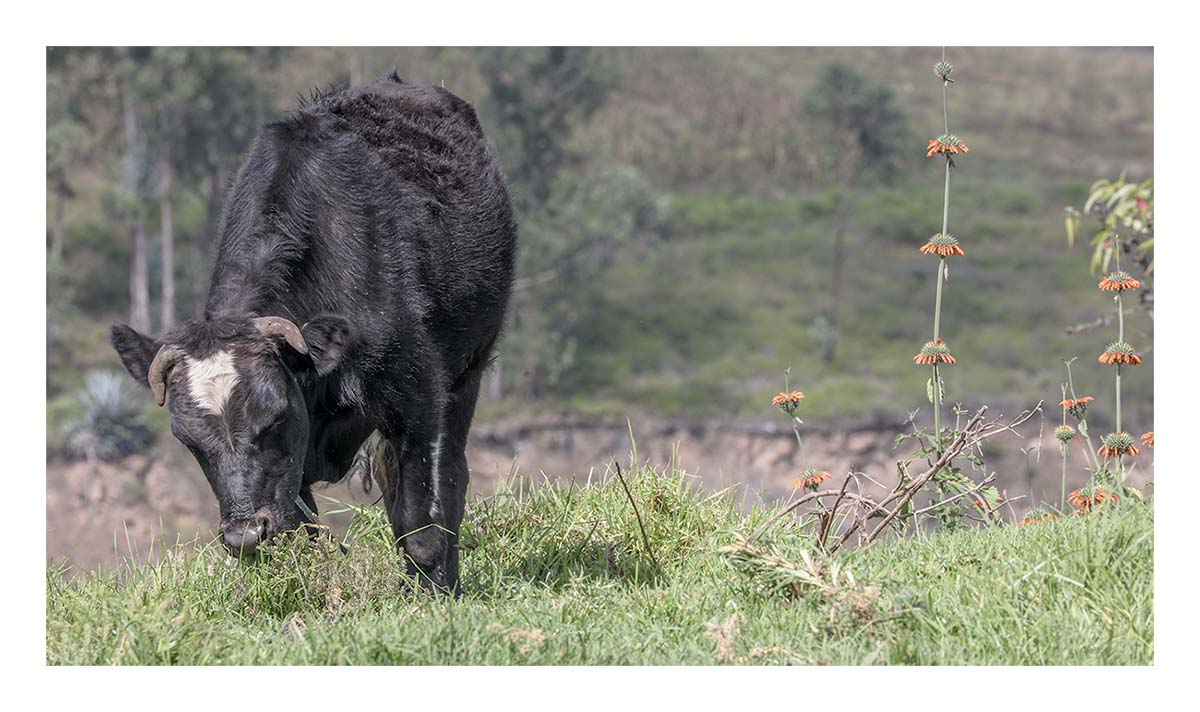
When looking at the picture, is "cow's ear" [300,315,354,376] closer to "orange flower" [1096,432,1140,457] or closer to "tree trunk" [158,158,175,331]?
"orange flower" [1096,432,1140,457]

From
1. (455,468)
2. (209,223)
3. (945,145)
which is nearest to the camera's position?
(945,145)

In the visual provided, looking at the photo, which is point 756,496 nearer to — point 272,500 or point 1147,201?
point 272,500

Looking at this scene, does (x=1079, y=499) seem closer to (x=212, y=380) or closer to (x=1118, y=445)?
(x=1118, y=445)

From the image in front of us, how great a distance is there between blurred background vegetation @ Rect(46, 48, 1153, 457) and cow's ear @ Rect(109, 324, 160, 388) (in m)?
28.4

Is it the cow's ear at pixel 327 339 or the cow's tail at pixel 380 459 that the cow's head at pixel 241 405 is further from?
the cow's tail at pixel 380 459

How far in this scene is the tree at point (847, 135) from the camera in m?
41.5

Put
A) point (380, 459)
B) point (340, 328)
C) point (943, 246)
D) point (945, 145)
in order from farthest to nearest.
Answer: point (380, 459), point (945, 145), point (943, 246), point (340, 328)

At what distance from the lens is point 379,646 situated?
5.10 m

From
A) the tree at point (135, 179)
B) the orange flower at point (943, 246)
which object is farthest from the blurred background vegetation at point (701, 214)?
the orange flower at point (943, 246)

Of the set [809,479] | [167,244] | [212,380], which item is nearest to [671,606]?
[809,479]

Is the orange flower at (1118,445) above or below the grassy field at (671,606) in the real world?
above

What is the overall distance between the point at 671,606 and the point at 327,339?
188cm

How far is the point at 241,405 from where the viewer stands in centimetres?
594

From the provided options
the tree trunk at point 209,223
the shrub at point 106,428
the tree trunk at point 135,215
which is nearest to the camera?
the shrub at point 106,428
